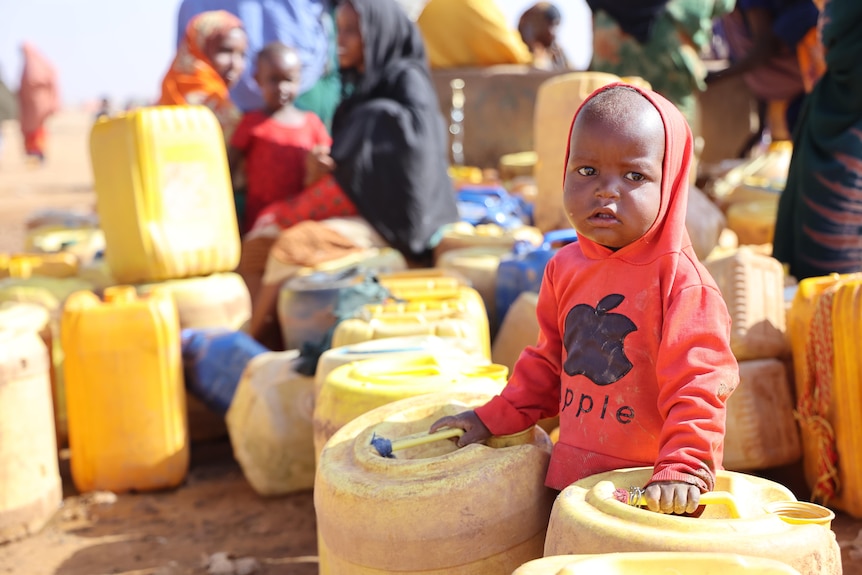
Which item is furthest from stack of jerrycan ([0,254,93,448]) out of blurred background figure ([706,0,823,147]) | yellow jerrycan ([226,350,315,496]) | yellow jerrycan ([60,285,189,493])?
blurred background figure ([706,0,823,147])

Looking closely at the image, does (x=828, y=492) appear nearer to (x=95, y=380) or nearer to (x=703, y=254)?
(x=703, y=254)

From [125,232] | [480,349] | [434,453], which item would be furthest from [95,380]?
[434,453]

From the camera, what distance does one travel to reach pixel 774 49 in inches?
341

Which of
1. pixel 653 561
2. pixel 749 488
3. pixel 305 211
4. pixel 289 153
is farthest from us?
pixel 289 153

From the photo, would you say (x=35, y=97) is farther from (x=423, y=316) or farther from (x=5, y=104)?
(x=423, y=316)

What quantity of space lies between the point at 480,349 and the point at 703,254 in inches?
52.8

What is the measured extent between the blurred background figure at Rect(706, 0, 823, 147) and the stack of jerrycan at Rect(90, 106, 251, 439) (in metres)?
5.29

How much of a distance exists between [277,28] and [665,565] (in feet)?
30.5

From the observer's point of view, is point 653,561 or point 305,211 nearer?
point 653,561

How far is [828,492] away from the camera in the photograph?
2.88 meters

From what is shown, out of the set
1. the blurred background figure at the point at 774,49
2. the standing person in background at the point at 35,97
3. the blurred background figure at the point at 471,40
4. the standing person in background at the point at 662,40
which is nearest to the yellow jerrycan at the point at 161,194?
the standing person in background at the point at 662,40

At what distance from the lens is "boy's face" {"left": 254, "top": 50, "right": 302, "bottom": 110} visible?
19.5ft

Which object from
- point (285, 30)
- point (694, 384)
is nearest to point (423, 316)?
point (694, 384)

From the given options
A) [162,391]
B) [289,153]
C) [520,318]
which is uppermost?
[289,153]
